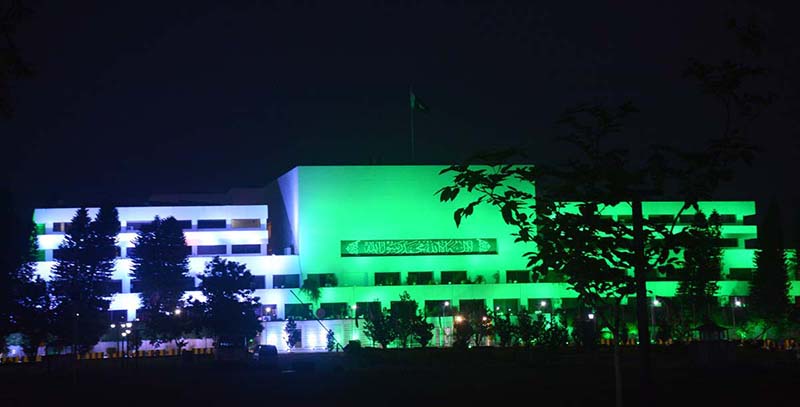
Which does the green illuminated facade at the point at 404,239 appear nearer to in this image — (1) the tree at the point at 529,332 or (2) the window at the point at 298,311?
(2) the window at the point at 298,311

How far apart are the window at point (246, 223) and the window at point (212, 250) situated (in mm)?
2767

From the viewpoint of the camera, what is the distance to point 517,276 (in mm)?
87812

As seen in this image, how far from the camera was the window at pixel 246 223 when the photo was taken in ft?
294

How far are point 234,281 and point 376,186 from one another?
1782 centimetres

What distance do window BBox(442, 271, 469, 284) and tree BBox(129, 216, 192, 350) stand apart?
2197 centimetres

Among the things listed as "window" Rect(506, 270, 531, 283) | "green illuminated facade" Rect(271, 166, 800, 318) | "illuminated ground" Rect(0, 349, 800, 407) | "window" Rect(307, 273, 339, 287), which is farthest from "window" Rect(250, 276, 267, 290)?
"illuminated ground" Rect(0, 349, 800, 407)

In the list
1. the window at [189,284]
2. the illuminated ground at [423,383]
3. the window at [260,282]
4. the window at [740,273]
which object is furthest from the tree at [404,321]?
the window at [740,273]

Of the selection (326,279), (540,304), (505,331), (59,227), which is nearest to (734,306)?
(540,304)

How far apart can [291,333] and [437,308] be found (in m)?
12.0

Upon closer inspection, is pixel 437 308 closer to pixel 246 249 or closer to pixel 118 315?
pixel 246 249

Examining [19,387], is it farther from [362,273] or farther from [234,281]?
[362,273]

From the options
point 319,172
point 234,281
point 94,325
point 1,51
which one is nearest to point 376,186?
point 319,172

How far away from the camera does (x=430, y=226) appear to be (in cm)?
8706

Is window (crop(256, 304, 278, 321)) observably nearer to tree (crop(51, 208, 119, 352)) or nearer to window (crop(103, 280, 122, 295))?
window (crop(103, 280, 122, 295))
